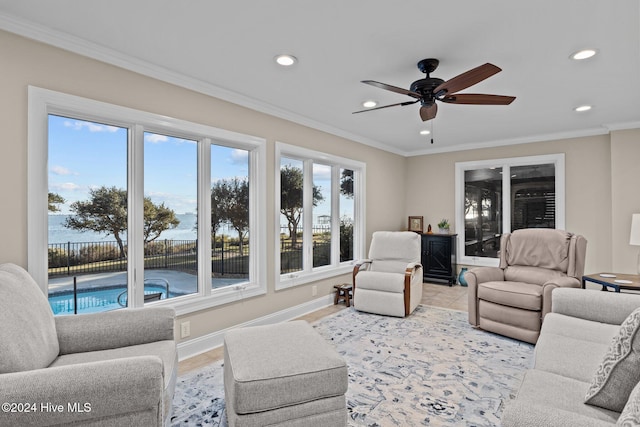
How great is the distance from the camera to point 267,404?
62.9 inches

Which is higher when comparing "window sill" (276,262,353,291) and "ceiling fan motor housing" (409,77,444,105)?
"ceiling fan motor housing" (409,77,444,105)

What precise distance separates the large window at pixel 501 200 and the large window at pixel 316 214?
2.12 metres

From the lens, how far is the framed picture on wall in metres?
6.39

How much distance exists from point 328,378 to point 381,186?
449cm

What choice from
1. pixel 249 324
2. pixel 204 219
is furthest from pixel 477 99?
pixel 249 324

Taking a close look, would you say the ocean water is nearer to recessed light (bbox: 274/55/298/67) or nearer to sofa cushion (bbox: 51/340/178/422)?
sofa cushion (bbox: 51/340/178/422)

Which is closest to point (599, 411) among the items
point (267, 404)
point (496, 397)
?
point (496, 397)

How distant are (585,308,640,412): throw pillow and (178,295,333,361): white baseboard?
281 centimetres

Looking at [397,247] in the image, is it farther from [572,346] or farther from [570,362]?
[570,362]

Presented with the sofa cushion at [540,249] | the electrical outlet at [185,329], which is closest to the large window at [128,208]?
the electrical outlet at [185,329]

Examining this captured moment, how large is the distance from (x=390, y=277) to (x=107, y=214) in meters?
3.06

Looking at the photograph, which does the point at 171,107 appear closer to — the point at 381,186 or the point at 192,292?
the point at 192,292

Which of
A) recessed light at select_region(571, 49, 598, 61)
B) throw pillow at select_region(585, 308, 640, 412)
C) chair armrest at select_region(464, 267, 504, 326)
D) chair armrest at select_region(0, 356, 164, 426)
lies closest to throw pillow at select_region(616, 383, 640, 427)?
throw pillow at select_region(585, 308, 640, 412)

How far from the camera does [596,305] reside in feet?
7.36
